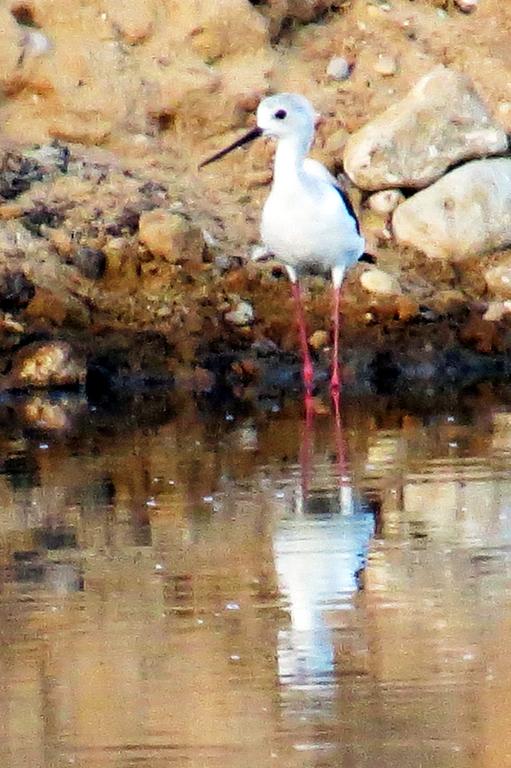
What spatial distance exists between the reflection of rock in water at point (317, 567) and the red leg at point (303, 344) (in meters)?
3.89

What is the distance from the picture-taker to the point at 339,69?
15.6 m

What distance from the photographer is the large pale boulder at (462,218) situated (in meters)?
14.2

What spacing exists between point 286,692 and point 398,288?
8.45 metres

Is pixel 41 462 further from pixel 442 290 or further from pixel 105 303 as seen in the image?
pixel 442 290

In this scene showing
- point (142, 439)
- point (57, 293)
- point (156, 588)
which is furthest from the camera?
point (57, 293)

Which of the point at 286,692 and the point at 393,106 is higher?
the point at 286,692

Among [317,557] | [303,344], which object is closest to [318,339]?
[303,344]

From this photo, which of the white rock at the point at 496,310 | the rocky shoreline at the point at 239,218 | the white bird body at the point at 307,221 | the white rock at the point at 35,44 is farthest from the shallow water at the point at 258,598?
the white rock at the point at 35,44

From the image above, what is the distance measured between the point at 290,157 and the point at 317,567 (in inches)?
234

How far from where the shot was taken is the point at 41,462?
10.1 metres

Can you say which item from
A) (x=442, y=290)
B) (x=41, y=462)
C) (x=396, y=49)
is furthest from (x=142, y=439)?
(x=396, y=49)

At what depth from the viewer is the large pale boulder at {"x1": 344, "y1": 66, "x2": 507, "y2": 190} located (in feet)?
47.5

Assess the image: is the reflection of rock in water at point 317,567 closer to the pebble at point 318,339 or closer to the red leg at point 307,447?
the red leg at point 307,447

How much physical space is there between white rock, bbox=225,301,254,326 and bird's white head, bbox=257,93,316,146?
1.37 m
